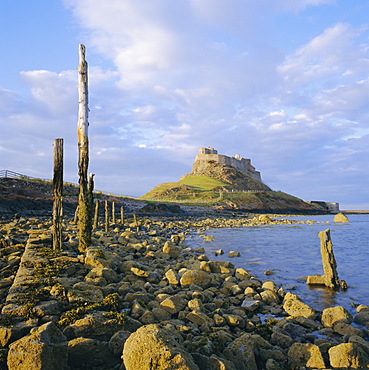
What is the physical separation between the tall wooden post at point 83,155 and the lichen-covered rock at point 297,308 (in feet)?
22.5

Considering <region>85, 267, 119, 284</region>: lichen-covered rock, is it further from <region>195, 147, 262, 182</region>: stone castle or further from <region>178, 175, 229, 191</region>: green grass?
<region>195, 147, 262, 182</region>: stone castle

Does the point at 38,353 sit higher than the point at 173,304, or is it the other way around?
the point at 38,353

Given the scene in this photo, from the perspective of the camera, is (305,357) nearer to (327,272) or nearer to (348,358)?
(348,358)

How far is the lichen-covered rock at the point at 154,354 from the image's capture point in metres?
3.32

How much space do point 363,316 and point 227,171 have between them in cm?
12093

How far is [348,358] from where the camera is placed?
14.6ft

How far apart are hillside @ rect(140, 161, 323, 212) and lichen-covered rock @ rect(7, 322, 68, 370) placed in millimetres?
74666

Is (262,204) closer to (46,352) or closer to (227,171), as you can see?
(227,171)

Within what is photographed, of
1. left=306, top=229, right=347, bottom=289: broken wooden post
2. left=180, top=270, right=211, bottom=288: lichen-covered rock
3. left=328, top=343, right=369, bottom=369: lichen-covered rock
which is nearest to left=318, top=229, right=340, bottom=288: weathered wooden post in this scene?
left=306, top=229, right=347, bottom=289: broken wooden post

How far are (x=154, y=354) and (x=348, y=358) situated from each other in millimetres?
3079

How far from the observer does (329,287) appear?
10.2 m

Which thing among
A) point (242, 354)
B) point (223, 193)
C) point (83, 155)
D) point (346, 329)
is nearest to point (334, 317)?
point (346, 329)

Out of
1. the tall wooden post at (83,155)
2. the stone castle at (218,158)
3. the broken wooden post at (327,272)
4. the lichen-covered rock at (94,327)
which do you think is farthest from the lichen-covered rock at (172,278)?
the stone castle at (218,158)

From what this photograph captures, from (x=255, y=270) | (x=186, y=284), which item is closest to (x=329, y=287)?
(x=255, y=270)
